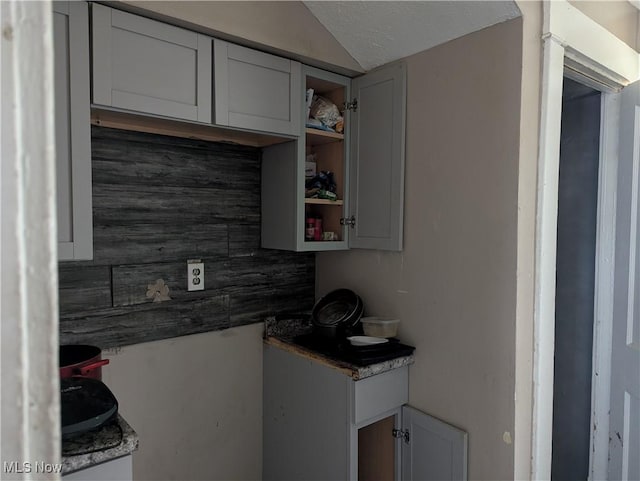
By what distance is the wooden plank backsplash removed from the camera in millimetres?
1607

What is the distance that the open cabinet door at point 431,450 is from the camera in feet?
5.27

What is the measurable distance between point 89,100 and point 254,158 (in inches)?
32.3

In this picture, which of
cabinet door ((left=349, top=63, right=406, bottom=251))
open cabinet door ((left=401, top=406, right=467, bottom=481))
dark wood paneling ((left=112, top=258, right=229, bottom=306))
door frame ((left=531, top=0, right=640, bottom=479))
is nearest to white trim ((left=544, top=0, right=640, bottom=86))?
door frame ((left=531, top=0, right=640, bottom=479))

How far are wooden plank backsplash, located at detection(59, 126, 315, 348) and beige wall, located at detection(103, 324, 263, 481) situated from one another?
74 millimetres

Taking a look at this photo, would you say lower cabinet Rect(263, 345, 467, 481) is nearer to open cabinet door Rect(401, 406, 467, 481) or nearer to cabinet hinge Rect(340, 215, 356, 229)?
open cabinet door Rect(401, 406, 467, 481)

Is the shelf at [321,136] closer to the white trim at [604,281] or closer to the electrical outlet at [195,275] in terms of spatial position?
the electrical outlet at [195,275]

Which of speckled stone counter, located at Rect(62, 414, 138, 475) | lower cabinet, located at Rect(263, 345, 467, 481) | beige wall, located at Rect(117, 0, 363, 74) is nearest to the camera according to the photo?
speckled stone counter, located at Rect(62, 414, 138, 475)

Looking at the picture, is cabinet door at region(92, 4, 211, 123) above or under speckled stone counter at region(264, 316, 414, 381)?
above

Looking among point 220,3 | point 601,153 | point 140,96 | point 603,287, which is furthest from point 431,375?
point 220,3

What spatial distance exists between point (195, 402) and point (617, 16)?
239cm

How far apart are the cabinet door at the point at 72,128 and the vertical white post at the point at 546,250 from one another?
56.2 inches

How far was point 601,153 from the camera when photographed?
1896 mm

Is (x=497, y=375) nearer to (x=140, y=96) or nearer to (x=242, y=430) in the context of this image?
(x=242, y=430)

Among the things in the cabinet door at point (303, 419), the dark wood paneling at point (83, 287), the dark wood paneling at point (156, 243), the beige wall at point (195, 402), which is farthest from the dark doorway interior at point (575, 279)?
the dark wood paneling at point (83, 287)
